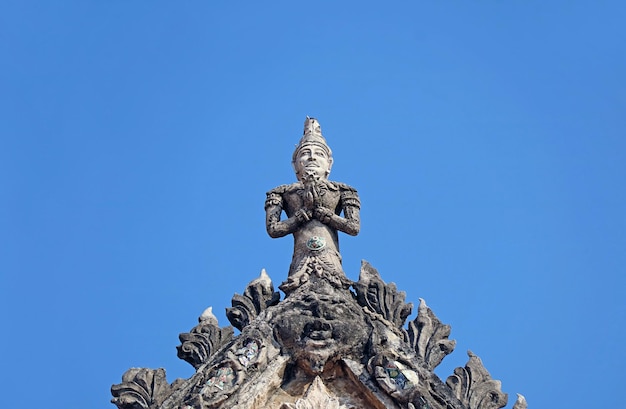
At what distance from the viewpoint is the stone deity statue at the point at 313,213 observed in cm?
1277

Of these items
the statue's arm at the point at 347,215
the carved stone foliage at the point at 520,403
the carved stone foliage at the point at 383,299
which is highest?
the statue's arm at the point at 347,215

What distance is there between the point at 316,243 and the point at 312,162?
170 cm

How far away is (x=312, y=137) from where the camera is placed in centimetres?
1509

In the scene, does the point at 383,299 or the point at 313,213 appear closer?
the point at 383,299

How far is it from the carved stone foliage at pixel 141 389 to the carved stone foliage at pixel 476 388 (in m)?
2.91

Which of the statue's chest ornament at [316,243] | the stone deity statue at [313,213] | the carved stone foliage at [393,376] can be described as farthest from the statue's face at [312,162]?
the carved stone foliage at [393,376]

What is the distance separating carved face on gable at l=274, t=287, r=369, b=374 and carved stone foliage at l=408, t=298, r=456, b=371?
0.58 metres

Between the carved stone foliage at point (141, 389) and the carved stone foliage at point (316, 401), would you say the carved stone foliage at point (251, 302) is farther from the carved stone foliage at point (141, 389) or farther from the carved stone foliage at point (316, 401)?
the carved stone foliage at point (316, 401)

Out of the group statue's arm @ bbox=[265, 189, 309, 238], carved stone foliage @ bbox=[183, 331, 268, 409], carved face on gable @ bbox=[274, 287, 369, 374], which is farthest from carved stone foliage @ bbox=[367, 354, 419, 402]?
statue's arm @ bbox=[265, 189, 309, 238]

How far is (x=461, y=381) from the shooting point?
1105 cm

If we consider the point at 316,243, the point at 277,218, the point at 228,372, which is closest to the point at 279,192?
the point at 277,218

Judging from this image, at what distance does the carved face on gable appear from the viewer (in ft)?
36.4

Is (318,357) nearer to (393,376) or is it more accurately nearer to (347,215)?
(393,376)

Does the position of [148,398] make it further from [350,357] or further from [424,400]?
[424,400]
